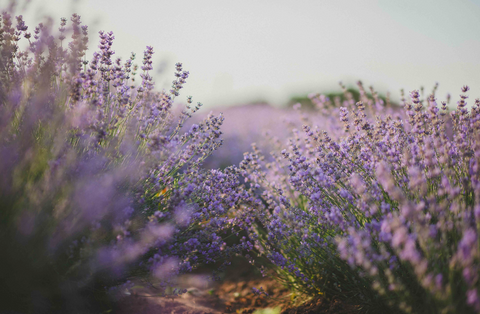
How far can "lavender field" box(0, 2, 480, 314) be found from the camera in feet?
4.60

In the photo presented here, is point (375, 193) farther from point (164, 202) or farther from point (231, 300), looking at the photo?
Answer: point (231, 300)

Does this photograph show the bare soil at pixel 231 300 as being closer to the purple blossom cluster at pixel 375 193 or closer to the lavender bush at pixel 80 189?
the purple blossom cluster at pixel 375 193

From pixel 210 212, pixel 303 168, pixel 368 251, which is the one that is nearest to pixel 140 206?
pixel 210 212

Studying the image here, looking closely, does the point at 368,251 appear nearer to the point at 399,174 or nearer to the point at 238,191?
the point at 399,174

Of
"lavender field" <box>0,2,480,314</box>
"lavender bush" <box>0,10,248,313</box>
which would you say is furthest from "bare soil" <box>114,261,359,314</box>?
"lavender bush" <box>0,10,248,313</box>

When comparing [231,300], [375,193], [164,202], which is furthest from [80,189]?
[231,300]

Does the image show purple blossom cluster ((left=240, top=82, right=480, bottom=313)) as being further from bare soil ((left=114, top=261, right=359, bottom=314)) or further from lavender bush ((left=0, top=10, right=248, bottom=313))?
lavender bush ((left=0, top=10, right=248, bottom=313))

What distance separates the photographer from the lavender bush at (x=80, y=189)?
4.81 ft

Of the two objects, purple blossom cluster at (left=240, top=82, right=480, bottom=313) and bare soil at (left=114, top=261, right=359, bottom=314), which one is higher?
purple blossom cluster at (left=240, top=82, right=480, bottom=313)

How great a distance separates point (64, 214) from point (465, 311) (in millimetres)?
1711

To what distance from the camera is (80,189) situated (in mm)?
1504

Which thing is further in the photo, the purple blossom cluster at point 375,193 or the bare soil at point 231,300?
the bare soil at point 231,300

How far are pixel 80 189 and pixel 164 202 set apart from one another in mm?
804

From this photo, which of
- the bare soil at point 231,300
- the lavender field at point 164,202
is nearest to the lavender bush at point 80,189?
the lavender field at point 164,202
